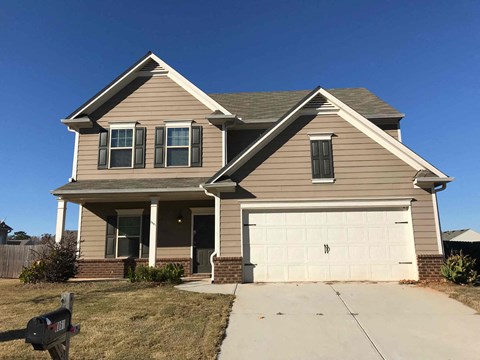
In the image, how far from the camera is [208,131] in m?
13.6

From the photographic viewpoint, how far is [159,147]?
535 inches

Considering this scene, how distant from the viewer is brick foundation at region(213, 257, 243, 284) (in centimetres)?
1036

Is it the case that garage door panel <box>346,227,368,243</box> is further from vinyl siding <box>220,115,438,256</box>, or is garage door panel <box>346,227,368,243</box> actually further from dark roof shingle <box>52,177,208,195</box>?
dark roof shingle <box>52,177,208,195</box>

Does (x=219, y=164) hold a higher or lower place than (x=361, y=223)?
higher

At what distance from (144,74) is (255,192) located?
23.0 ft

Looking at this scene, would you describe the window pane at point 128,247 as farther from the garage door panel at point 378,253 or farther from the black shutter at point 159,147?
the garage door panel at point 378,253

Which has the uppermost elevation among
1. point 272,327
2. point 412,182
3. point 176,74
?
point 176,74

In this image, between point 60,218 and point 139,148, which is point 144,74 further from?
point 60,218

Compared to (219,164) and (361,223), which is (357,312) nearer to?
(361,223)

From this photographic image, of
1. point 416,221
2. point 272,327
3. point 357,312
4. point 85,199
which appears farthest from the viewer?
point 85,199

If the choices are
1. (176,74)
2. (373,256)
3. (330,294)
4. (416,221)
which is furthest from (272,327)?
(176,74)

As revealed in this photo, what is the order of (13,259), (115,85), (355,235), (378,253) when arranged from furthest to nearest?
(13,259), (115,85), (355,235), (378,253)

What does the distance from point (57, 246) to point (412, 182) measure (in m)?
11.1

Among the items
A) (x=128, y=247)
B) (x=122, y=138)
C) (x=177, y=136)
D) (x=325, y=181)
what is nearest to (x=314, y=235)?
(x=325, y=181)
